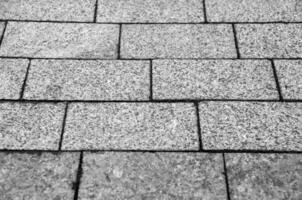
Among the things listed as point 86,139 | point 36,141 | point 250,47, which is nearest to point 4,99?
point 36,141

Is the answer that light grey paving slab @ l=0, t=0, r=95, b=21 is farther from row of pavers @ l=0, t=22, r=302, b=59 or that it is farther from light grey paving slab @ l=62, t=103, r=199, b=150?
light grey paving slab @ l=62, t=103, r=199, b=150

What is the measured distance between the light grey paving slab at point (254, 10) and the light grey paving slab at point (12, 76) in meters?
1.87

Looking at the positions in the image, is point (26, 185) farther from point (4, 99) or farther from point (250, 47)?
point (250, 47)

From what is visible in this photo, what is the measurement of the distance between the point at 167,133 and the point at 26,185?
1101 mm

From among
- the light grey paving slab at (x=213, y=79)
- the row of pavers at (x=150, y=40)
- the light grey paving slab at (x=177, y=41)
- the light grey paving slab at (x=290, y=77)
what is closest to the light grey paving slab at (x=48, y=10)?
the row of pavers at (x=150, y=40)

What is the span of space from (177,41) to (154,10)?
52cm

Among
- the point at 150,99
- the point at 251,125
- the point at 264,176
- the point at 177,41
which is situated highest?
the point at 177,41

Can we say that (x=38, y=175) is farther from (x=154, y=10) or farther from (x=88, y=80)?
(x=154, y=10)

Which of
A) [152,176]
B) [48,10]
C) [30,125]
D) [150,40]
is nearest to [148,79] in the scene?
[150,40]

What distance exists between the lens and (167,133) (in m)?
2.79

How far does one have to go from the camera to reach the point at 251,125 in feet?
9.25

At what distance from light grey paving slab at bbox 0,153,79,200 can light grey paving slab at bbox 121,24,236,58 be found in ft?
3.82

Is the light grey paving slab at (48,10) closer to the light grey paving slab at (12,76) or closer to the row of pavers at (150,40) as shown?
the row of pavers at (150,40)

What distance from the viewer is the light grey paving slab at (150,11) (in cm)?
360
